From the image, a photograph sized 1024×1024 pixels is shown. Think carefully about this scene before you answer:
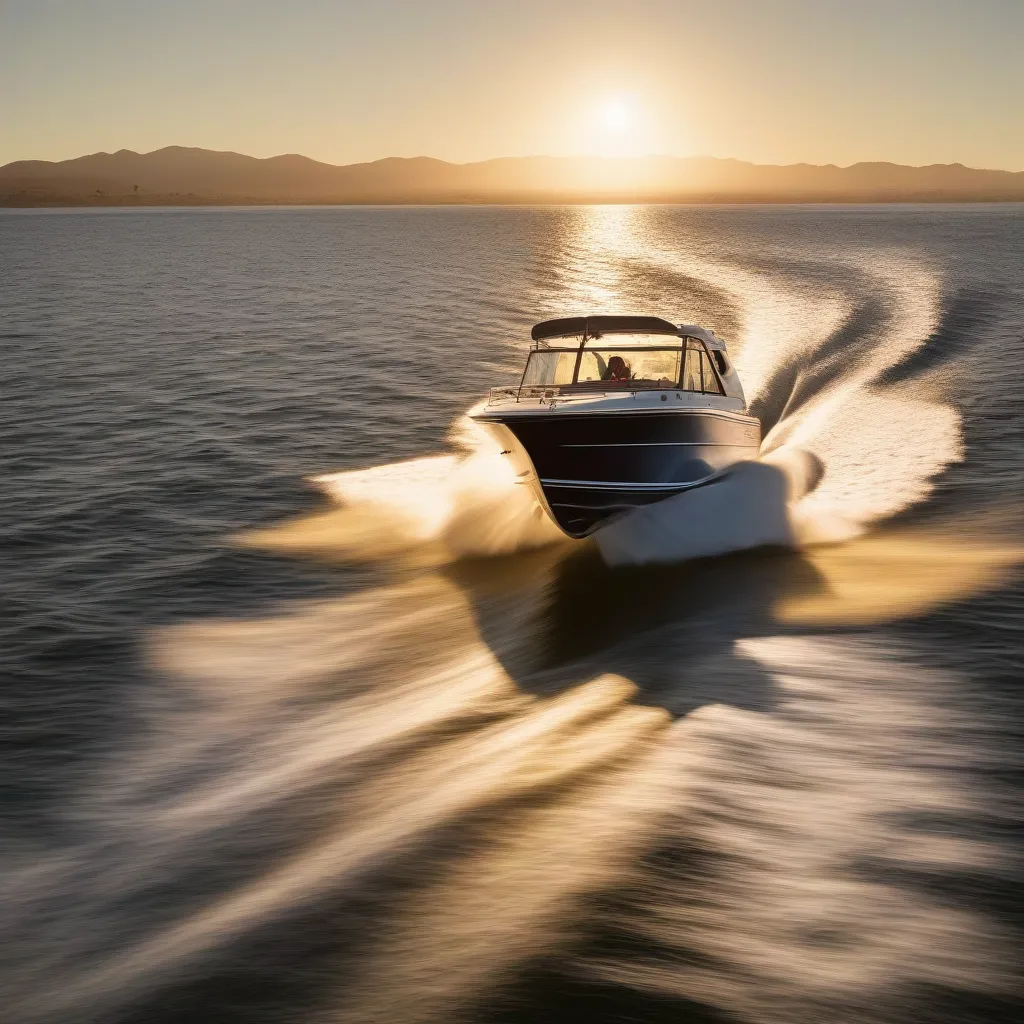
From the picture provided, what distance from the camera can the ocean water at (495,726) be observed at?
6141mm

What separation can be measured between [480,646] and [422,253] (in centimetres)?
7458

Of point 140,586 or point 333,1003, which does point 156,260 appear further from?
point 333,1003

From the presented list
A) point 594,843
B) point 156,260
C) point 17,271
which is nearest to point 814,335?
point 594,843

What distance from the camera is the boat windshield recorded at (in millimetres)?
15844

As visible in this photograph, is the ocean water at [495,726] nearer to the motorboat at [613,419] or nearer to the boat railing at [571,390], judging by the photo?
the motorboat at [613,419]

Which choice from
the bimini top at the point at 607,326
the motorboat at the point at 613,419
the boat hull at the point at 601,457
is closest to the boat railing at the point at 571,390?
the motorboat at the point at 613,419

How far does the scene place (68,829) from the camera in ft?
27.6

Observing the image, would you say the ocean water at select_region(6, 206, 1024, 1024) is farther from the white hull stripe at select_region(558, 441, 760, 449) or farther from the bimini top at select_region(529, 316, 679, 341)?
the bimini top at select_region(529, 316, 679, 341)

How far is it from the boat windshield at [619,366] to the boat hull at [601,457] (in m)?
0.79

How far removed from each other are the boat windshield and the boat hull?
31.2 inches

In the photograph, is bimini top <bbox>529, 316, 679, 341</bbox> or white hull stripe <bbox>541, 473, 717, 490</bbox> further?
bimini top <bbox>529, 316, 679, 341</bbox>

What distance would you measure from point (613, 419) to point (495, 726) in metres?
5.75

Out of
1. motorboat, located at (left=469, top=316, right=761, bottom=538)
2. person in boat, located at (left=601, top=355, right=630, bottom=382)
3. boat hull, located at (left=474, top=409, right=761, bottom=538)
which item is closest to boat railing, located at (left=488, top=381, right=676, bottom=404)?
motorboat, located at (left=469, top=316, right=761, bottom=538)

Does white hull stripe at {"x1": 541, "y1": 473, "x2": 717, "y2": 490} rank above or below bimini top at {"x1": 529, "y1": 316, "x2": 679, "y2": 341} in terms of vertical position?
below
